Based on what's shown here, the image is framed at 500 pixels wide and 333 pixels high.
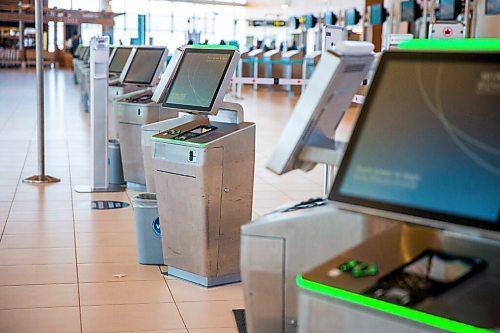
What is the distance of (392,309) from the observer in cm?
167

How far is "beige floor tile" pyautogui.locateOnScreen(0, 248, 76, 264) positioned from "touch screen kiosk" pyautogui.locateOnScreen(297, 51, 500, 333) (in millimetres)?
3307

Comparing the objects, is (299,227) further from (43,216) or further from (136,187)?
(136,187)

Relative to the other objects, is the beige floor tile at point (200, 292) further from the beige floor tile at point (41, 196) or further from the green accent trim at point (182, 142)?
the beige floor tile at point (41, 196)

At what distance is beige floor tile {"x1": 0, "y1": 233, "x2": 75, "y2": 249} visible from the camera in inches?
206

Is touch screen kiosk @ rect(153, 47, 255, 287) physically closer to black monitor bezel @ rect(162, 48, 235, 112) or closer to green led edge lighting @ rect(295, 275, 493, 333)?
black monitor bezel @ rect(162, 48, 235, 112)

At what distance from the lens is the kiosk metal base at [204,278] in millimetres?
4461

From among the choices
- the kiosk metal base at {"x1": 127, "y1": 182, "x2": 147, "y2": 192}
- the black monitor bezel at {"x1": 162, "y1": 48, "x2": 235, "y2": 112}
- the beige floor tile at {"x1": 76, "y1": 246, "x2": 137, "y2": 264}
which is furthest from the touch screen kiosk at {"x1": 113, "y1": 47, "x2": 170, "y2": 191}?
the black monitor bezel at {"x1": 162, "y1": 48, "x2": 235, "y2": 112}

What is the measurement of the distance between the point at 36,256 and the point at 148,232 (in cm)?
76

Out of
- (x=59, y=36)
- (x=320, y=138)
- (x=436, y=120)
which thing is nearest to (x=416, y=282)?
(x=436, y=120)

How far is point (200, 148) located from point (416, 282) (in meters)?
2.55

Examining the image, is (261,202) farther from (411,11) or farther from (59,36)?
(59,36)

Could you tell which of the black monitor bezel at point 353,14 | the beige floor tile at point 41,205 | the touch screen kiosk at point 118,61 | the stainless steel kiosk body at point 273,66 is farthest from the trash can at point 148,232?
the black monitor bezel at point 353,14

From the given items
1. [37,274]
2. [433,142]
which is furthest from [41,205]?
[433,142]

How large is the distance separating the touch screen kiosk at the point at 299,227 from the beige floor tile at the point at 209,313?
1558 millimetres
